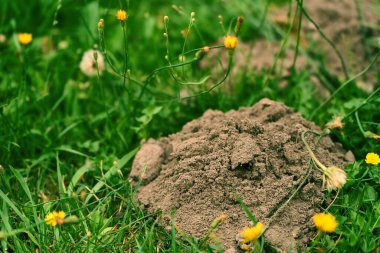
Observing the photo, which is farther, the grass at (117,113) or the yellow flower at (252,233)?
the grass at (117,113)

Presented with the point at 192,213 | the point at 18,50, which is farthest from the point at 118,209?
the point at 18,50

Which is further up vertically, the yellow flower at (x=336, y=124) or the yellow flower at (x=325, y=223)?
the yellow flower at (x=336, y=124)

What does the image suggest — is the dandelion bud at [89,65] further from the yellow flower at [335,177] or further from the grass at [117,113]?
the yellow flower at [335,177]

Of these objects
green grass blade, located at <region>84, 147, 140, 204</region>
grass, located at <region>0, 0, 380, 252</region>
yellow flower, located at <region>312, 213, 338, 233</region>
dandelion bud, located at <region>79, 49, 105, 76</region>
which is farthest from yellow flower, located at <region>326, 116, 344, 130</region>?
dandelion bud, located at <region>79, 49, 105, 76</region>

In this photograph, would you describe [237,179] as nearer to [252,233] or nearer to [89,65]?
[252,233]

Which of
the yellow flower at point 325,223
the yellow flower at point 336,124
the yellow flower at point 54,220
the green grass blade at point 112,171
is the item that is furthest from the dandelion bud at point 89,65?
the yellow flower at point 325,223

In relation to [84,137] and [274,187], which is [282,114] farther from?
[84,137]
